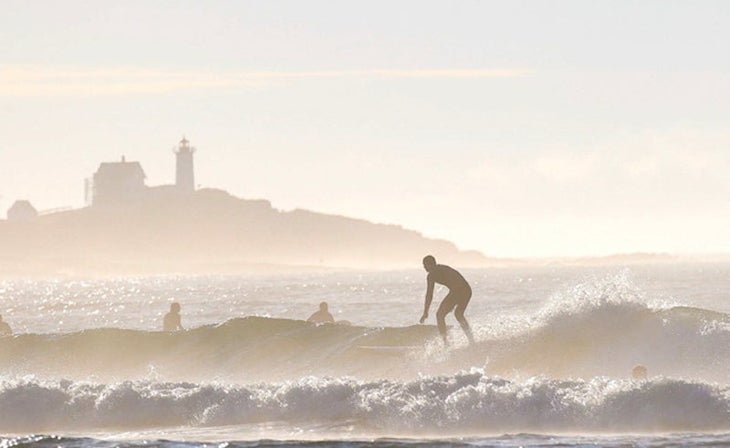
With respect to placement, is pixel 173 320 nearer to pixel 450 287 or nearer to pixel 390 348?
pixel 390 348

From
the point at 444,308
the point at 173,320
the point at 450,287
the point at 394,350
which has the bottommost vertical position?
the point at 394,350

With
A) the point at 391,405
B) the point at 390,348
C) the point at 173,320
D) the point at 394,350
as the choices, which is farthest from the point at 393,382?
the point at 173,320

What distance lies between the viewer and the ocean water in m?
17.3

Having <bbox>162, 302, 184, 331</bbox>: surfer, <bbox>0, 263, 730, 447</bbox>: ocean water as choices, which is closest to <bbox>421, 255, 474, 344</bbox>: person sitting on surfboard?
<bbox>0, 263, 730, 447</bbox>: ocean water

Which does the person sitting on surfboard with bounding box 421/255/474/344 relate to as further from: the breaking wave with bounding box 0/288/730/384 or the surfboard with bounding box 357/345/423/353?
the surfboard with bounding box 357/345/423/353

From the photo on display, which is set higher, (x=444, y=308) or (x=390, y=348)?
(x=444, y=308)

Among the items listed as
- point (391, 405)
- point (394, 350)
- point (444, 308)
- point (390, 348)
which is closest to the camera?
point (391, 405)

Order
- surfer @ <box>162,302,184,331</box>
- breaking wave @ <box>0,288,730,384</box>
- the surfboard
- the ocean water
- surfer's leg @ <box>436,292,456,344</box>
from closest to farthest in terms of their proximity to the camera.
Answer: the ocean water, surfer's leg @ <box>436,292,456,344</box>, breaking wave @ <box>0,288,730,384</box>, the surfboard, surfer @ <box>162,302,184,331</box>

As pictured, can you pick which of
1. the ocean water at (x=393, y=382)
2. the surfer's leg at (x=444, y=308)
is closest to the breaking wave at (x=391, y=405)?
the ocean water at (x=393, y=382)

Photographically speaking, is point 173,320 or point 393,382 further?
point 173,320

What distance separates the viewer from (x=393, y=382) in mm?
19047

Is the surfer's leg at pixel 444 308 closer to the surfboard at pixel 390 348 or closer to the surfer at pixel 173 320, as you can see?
the surfboard at pixel 390 348

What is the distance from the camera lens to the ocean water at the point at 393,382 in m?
17.3

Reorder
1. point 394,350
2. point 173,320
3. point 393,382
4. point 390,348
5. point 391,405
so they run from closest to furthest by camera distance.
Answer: point 391,405
point 393,382
point 394,350
point 390,348
point 173,320
